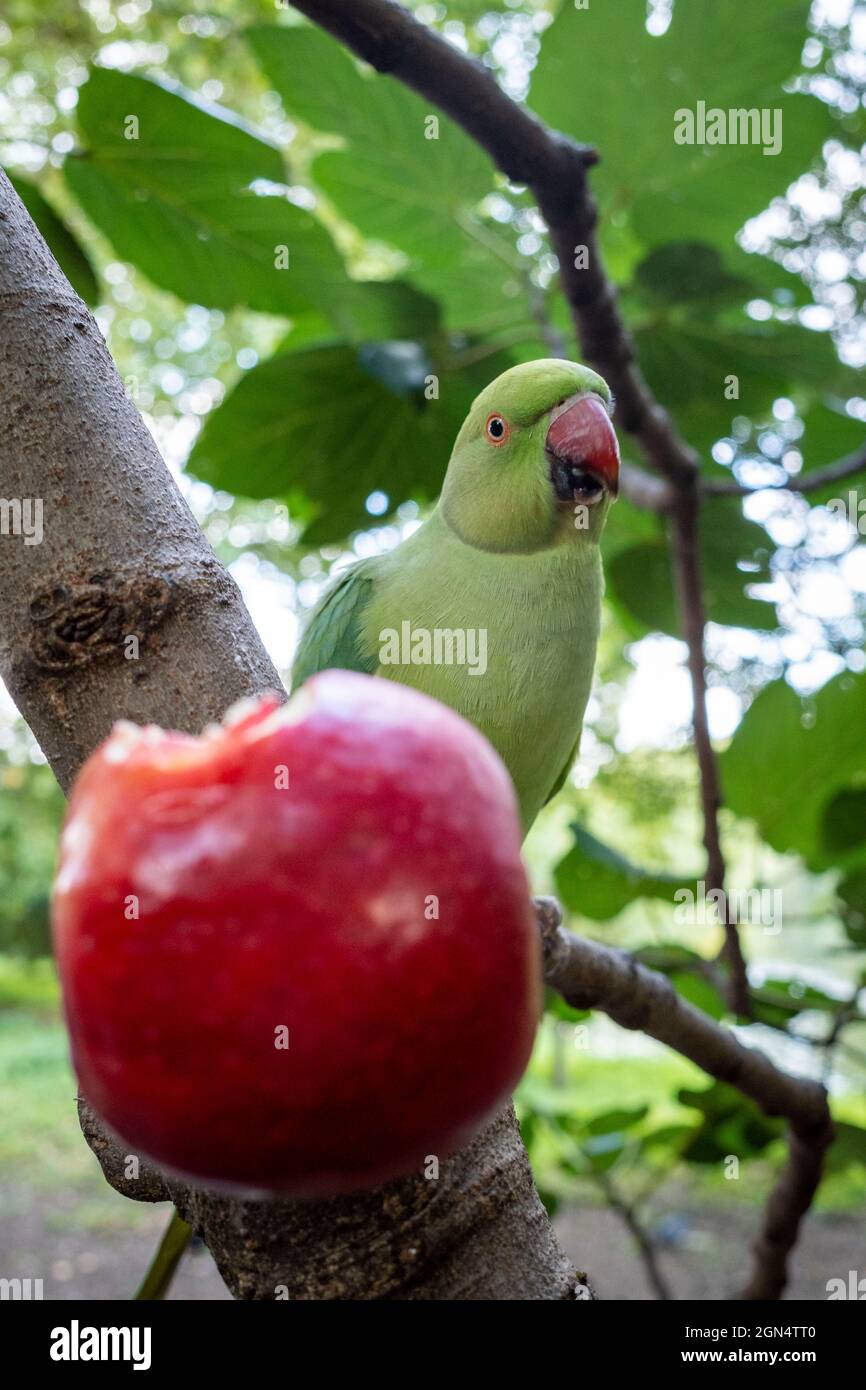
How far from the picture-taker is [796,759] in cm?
161

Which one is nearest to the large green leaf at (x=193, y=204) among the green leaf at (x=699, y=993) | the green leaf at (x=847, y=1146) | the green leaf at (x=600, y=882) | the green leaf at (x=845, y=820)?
the green leaf at (x=600, y=882)

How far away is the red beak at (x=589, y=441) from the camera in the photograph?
81 cm

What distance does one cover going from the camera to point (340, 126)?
1514 millimetres

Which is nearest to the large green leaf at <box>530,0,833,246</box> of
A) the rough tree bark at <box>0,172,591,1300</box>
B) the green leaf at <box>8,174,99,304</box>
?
the green leaf at <box>8,174,99,304</box>

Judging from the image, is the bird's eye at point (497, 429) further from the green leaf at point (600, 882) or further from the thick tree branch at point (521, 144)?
the green leaf at point (600, 882)

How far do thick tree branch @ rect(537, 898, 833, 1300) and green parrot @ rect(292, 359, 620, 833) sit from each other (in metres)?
0.18

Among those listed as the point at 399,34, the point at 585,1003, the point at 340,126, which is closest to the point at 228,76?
the point at 340,126

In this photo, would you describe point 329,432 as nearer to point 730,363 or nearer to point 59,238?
point 59,238

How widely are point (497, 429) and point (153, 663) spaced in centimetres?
48

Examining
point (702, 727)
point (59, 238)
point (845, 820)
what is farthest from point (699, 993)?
point (59, 238)

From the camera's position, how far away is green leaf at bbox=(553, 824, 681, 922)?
5.18ft
